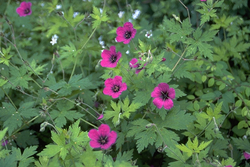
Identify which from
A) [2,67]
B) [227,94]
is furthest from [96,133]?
[2,67]

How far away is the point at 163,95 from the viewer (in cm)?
172

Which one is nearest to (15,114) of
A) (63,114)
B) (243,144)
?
(63,114)

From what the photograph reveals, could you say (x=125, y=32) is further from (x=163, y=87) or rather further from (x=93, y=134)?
(x=93, y=134)

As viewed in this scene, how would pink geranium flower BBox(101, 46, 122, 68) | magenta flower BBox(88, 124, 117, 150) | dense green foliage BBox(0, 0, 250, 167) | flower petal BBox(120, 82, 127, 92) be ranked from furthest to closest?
pink geranium flower BBox(101, 46, 122, 68)
flower petal BBox(120, 82, 127, 92)
dense green foliage BBox(0, 0, 250, 167)
magenta flower BBox(88, 124, 117, 150)

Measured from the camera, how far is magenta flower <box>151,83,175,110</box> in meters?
1.68

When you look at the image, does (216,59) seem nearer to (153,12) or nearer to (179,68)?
(179,68)

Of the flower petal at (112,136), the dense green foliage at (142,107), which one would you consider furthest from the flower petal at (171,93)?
the flower petal at (112,136)

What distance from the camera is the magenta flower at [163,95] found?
168 cm

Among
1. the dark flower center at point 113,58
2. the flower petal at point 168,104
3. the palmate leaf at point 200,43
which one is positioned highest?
the palmate leaf at point 200,43

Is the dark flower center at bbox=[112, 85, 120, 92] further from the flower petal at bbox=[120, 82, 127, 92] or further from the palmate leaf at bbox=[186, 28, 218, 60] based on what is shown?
the palmate leaf at bbox=[186, 28, 218, 60]

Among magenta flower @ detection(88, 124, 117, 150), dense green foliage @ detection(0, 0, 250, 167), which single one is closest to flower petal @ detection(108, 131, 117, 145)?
magenta flower @ detection(88, 124, 117, 150)

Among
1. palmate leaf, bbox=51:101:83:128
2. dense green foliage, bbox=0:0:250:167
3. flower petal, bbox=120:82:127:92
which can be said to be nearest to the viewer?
dense green foliage, bbox=0:0:250:167

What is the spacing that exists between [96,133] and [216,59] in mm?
1719

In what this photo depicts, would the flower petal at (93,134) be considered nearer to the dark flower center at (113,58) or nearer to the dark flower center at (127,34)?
the dark flower center at (113,58)
